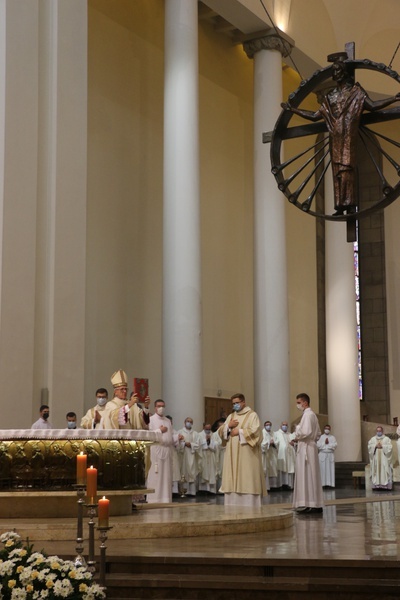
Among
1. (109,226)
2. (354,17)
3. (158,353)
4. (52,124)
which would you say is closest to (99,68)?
(109,226)

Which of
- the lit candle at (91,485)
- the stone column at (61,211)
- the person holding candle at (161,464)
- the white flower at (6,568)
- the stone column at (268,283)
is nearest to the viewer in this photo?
the white flower at (6,568)

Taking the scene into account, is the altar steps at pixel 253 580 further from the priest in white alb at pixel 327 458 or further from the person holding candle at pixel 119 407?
the priest in white alb at pixel 327 458

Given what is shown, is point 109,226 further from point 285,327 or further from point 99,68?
point 285,327

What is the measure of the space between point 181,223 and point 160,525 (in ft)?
31.7

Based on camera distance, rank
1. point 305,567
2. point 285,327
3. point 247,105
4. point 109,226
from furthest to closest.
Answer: point 247,105
point 285,327
point 109,226
point 305,567

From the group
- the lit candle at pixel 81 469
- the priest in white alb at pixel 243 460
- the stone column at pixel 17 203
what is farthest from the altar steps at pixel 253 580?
the stone column at pixel 17 203

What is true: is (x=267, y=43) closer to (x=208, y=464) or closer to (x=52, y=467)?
(x=208, y=464)

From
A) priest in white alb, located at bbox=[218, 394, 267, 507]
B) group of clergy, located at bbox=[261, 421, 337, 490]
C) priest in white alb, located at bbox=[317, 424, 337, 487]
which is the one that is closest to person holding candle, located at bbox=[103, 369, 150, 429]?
priest in white alb, located at bbox=[218, 394, 267, 507]

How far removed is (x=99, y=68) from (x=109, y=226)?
3.14 metres

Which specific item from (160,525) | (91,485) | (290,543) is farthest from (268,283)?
(91,485)

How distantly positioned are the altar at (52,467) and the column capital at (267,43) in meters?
14.1

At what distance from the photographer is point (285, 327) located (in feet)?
67.7

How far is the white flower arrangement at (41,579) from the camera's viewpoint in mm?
4445

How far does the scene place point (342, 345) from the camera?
79.3 ft
